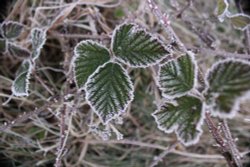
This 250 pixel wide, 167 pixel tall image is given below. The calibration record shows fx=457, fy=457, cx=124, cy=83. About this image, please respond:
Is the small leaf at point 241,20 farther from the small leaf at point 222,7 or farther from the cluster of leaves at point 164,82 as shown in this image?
the cluster of leaves at point 164,82

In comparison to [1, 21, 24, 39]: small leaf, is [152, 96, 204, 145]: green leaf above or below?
below

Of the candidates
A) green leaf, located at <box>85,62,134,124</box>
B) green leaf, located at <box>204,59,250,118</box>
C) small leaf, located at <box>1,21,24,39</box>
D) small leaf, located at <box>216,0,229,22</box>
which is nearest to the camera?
green leaf, located at <box>204,59,250,118</box>

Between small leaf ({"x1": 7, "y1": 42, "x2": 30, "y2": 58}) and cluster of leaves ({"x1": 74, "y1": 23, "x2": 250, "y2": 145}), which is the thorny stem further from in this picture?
small leaf ({"x1": 7, "y1": 42, "x2": 30, "y2": 58})

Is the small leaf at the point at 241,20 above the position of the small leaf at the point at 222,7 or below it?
below

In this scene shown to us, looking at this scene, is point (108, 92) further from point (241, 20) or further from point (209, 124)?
point (241, 20)

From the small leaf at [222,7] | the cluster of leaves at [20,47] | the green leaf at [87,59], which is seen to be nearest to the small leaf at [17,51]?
the cluster of leaves at [20,47]

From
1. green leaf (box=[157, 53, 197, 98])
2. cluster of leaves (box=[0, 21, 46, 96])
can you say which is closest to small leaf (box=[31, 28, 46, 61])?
cluster of leaves (box=[0, 21, 46, 96])
